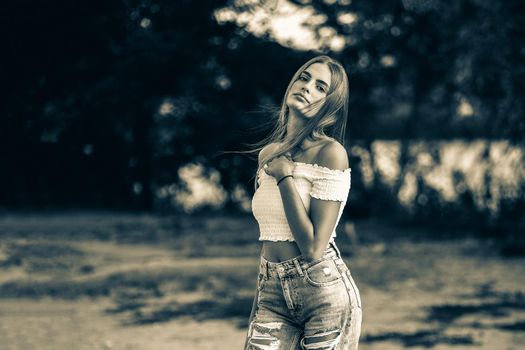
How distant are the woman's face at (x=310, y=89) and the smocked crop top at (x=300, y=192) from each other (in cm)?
20

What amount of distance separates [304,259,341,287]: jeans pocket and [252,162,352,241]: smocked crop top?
0.10 meters

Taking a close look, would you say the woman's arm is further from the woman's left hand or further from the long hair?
the long hair

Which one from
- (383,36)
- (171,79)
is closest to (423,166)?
(383,36)

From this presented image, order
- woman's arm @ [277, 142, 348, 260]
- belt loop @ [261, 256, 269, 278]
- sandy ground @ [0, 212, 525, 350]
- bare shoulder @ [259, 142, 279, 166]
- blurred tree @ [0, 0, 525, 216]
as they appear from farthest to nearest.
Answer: blurred tree @ [0, 0, 525, 216] < sandy ground @ [0, 212, 525, 350] < bare shoulder @ [259, 142, 279, 166] < belt loop @ [261, 256, 269, 278] < woman's arm @ [277, 142, 348, 260]

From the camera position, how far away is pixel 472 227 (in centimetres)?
1230

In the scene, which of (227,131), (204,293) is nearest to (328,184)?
(204,293)

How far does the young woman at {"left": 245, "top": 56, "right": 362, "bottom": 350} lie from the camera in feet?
8.09

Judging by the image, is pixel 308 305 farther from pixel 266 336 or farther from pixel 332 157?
pixel 332 157

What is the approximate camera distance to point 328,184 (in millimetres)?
2475

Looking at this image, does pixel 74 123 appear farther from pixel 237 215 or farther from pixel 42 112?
pixel 237 215

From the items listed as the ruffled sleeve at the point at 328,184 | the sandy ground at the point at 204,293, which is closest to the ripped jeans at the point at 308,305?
the ruffled sleeve at the point at 328,184

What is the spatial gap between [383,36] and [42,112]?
5.40m

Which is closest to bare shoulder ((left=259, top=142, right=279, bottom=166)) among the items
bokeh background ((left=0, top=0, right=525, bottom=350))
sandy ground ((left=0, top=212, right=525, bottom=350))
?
sandy ground ((left=0, top=212, right=525, bottom=350))

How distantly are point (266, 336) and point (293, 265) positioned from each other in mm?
279
